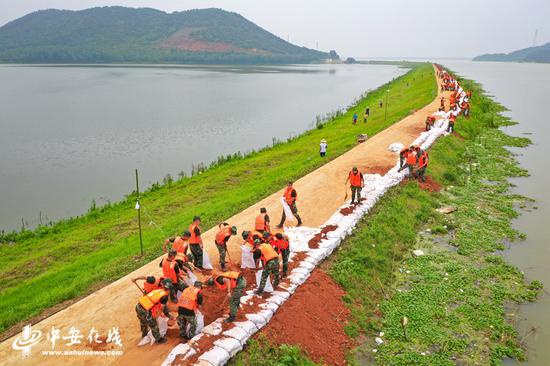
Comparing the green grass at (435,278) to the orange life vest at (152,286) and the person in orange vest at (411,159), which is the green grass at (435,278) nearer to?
the person in orange vest at (411,159)

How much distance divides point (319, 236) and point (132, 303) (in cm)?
703

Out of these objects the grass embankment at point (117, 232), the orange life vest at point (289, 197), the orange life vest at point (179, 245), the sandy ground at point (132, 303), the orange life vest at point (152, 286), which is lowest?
the grass embankment at point (117, 232)

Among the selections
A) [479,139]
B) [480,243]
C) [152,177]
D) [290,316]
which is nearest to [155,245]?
[290,316]

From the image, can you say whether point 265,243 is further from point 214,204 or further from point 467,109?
point 467,109

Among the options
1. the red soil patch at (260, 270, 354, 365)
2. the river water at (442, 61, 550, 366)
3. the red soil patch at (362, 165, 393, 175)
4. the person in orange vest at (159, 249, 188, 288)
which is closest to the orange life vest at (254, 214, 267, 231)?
the red soil patch at (260, 270, 354, 365)

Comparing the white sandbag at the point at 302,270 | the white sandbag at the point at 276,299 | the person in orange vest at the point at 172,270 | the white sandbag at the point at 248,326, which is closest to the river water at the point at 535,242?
the white sandbag at the point at 302,270

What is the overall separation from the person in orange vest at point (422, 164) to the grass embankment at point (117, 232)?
6105mm

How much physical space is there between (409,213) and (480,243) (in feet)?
10.8

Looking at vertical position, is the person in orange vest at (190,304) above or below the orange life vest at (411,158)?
below

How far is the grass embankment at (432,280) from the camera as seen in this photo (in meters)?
11.6

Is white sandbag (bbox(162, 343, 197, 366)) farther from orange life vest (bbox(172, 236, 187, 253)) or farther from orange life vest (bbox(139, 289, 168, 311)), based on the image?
orange life vest (bbox(172, 236, 187, 253))

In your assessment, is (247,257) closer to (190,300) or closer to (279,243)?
(279,243)

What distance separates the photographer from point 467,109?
41.8 m

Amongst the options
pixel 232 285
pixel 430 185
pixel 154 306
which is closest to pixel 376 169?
pixel 430 185
